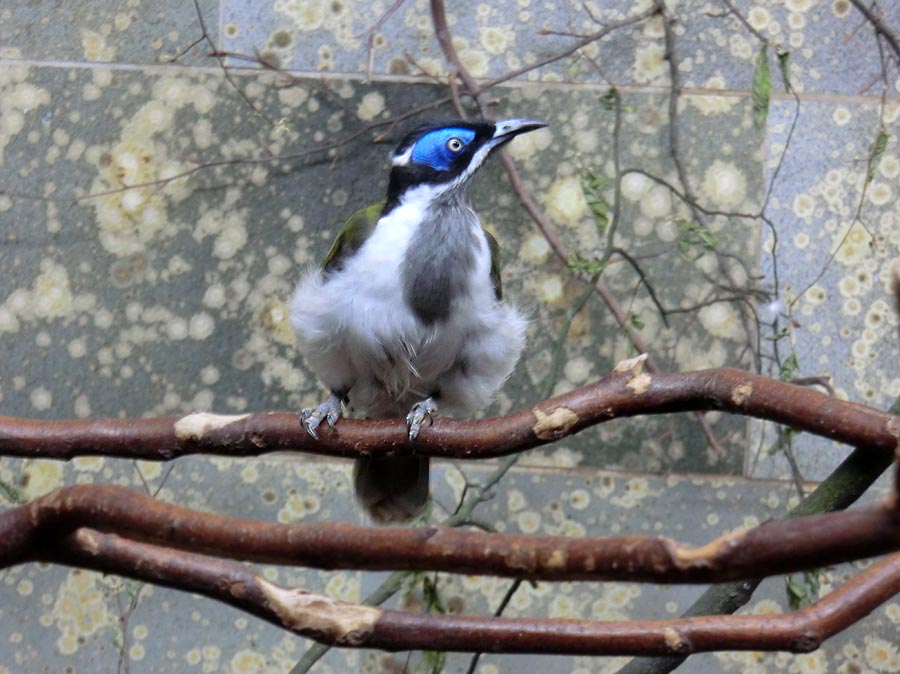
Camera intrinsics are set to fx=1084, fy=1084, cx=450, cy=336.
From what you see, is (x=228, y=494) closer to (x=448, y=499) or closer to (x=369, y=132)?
(x=448, y=499)

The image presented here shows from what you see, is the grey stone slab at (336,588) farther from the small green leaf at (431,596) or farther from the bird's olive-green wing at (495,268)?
the bird's olive-green wing at (495,268)

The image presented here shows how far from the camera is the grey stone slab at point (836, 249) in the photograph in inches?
108

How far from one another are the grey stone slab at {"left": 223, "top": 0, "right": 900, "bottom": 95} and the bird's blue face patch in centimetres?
73

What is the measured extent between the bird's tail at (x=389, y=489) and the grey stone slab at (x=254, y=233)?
67 cm

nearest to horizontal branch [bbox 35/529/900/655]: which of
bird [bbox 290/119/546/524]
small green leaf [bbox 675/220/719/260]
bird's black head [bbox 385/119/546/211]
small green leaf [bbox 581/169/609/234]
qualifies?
bird [bbox 290/119/546/524]

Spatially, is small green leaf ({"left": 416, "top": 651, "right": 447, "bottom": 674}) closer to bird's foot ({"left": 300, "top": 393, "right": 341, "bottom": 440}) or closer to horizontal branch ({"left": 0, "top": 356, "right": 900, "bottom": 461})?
bird's foot ({"left": 300, "top": 393, "right": 341, "bottom": 440})

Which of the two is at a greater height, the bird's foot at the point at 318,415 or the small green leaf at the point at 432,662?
the bird's foot at the point at 318,415

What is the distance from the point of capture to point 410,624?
101 centimetres

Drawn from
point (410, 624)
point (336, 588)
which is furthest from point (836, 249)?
point (410, 624)

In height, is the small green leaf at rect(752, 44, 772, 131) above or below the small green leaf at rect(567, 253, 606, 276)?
above

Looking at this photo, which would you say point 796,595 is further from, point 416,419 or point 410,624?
point 410,624

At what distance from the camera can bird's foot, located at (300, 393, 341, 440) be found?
1526 mm

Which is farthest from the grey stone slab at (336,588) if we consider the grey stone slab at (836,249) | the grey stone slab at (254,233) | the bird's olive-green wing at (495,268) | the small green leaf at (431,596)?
the bird's olive-green wing at (495,268)

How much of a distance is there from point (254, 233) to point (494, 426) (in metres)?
1.54
